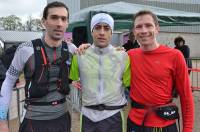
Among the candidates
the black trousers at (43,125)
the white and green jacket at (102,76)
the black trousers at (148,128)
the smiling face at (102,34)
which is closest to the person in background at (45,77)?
the black trousers at (43,125)

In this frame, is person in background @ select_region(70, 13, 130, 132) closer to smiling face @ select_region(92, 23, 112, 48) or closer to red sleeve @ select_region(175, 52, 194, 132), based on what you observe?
smiling face @ select_region(92, 23, 112, 48)

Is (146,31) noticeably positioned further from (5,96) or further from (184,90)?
(5,96)

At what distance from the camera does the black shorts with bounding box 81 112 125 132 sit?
3555mm

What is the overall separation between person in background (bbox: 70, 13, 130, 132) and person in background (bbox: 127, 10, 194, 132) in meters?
0.15

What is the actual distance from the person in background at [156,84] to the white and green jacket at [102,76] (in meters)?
0.15

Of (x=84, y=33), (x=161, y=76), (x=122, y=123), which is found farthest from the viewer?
(x=84, y=33)

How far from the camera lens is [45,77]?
344cm

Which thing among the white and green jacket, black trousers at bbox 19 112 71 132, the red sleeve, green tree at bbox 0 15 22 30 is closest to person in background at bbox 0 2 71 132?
black trousers at bbox 19 112 71 132

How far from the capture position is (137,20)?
3.55 metres

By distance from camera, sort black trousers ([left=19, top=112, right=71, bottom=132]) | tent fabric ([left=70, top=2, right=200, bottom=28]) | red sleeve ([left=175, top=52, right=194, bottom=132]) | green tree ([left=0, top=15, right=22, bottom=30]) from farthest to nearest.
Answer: green tree ([left=0, top=15, right=22, bottom=30])
tent fabric ([left=70, top=2, right=200, bottom=28])
black trousers ([left=19, top=112, right=71, bottom=132])
red sleeve ([left=175, top=52, right=194, bottom=132])

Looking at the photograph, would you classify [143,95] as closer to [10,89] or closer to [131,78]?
[131,78]

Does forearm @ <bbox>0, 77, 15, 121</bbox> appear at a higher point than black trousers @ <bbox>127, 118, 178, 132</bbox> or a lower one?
higher

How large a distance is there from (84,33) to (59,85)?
6662 mm

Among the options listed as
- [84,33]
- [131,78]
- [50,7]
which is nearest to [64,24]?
[50,7]
